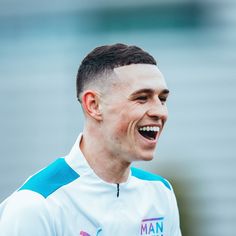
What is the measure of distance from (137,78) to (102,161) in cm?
45

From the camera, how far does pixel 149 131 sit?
4117 millimetres

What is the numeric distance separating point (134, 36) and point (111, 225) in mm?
8496

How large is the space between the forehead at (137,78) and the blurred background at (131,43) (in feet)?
24.3

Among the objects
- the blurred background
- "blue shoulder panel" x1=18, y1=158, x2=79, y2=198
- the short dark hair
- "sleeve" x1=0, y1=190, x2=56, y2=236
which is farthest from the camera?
the blurred background

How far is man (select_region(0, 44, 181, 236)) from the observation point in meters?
4.05

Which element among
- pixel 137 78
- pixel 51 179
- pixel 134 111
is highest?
pixel 137 78

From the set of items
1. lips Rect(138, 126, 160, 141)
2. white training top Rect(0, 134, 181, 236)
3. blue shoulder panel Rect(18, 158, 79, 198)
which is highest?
lips Rect(138, 126, 160, 141)

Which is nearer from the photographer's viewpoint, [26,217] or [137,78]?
[26,217]

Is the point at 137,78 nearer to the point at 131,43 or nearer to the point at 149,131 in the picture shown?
the point at 149,131

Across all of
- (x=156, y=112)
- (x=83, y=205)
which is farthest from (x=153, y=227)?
(x=156, y=112)

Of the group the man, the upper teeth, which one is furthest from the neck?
the upper teeth

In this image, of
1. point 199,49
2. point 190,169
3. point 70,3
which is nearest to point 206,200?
point 190,169

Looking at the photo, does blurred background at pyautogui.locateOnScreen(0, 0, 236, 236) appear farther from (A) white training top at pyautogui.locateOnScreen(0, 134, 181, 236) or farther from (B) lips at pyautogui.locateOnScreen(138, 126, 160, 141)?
(B) lips at pyautogui.locateOnScreen(138, 126, 160, 141)

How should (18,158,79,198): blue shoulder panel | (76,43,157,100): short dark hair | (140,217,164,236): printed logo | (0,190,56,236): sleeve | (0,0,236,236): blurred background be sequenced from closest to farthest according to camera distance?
1. (0,190,56,236): sleeve
2. (18,158,79,198): blue shoulder panel
3. (76,43,157,100): short dark hair
4. (140,217,164,236): printed logo
5. (0,0,236,236): blurred background
